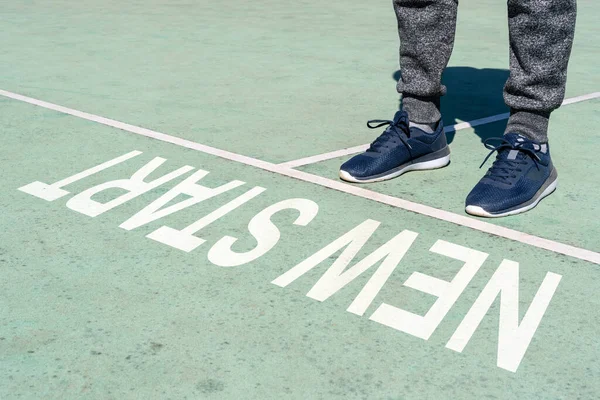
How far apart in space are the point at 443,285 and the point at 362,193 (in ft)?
2.87

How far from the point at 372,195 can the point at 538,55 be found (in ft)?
3.05

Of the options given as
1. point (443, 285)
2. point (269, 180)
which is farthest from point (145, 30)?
point (443, 285)

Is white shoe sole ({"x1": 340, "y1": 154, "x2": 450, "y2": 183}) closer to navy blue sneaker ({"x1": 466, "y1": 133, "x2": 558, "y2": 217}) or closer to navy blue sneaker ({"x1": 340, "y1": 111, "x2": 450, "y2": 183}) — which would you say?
navy blue sneaker ({"x1": 340, "y1": 111, "x2": 450, "y2": 183})

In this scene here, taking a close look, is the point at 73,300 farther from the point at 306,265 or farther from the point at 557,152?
the point at 557,152

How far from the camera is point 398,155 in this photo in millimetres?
3398

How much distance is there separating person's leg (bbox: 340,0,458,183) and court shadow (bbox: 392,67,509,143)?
0.63m

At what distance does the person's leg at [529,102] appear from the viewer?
9.91 ft

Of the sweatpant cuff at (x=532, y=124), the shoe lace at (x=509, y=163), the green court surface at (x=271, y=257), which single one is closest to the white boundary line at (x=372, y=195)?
the green court surface at (x=271, y=257)

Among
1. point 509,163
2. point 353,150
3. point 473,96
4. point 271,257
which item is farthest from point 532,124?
point 473,96

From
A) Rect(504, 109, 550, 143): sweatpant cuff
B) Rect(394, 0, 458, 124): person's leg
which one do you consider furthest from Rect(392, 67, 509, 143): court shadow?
Rect(504, 109, 550, 143): sweatpant cuff

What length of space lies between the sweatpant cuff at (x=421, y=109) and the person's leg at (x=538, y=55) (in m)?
0.42

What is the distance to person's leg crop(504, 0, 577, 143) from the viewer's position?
3.03 metres

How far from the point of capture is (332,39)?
7.32m

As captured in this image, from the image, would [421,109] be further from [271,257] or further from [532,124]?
[271,257]
